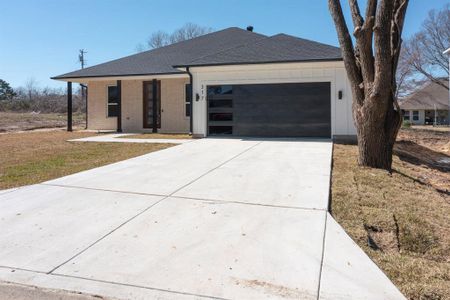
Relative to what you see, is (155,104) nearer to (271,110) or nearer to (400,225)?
(271,110)

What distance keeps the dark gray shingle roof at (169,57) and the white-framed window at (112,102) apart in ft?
3.57

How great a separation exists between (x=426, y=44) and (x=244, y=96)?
1108 inches

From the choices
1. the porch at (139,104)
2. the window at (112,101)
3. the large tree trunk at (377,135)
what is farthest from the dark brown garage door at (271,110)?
the window at (112,101)

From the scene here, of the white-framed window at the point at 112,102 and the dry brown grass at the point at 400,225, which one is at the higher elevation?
the white-framed window at the point at 112,102

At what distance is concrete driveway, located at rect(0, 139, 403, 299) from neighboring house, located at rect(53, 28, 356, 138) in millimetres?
6773

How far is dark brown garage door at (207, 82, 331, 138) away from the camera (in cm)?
1303

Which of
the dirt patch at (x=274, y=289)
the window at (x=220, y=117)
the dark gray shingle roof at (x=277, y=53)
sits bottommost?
the dirt patch at (x=274, y=289)

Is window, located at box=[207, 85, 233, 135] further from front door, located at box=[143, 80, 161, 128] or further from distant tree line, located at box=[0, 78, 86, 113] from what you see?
distant tree line, located at box=[0, 78, 86, 113]

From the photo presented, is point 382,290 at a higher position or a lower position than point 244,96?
lower

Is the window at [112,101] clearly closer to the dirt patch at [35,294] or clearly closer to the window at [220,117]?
the window at [220,117]

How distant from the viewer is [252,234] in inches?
155

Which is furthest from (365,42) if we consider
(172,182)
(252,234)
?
(252,234)

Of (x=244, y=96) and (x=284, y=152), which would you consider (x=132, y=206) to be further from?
(x=244, y=96)

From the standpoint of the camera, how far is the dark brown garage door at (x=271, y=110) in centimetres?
1303
